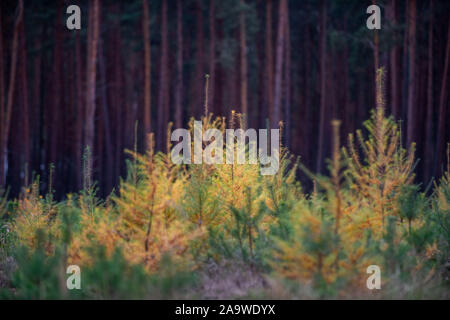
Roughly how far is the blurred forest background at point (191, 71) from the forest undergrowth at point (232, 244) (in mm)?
8384

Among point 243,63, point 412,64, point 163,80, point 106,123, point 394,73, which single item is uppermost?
point 243,63

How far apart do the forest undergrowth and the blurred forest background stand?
8.38 meters

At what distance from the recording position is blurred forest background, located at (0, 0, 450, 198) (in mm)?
15305

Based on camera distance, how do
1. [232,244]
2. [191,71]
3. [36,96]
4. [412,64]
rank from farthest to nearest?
[191,71] → [36,96] → [412,64] → [232,244]

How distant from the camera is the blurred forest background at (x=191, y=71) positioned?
15.3 metres

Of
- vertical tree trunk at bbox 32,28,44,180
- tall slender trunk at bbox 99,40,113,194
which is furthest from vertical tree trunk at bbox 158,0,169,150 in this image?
vertical tree trunk at bbox 32,28,44,180

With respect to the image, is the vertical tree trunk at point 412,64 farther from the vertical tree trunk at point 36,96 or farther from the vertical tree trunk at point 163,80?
the vertical tree trunk at point 36,96

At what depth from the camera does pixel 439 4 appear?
18.5 meters

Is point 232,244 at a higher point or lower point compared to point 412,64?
lower

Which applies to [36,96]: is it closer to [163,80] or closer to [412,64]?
[163,80]

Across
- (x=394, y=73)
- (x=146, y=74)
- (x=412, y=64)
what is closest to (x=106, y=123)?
(x=146, y=74)

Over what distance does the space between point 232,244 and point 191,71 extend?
27148 millimetres

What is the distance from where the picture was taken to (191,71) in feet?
104
